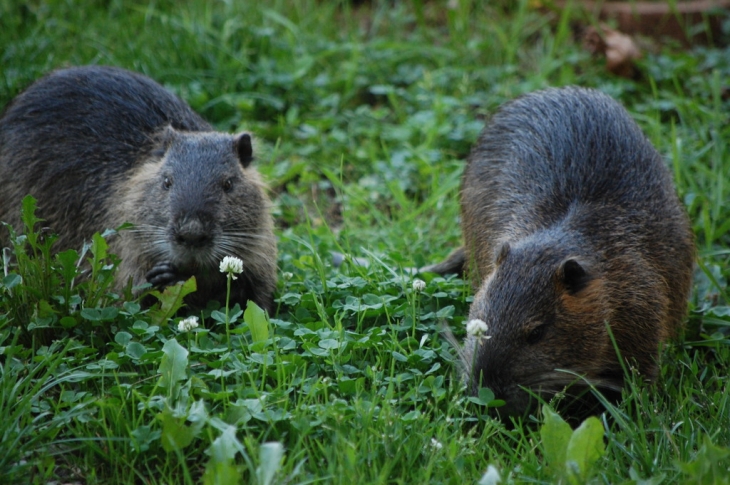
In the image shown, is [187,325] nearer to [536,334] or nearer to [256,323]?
[256,323]

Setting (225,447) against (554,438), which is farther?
(554,438)

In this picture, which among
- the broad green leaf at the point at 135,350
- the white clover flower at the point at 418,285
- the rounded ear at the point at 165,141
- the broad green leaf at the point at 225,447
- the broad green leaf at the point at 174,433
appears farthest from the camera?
the rounded ear at the point at 165,141

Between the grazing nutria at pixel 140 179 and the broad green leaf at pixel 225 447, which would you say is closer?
the broad green leaf at pixel 225 447

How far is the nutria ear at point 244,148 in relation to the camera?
437cm

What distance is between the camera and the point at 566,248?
353 cm

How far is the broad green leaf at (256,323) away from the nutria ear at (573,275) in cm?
120

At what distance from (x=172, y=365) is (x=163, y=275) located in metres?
0.98

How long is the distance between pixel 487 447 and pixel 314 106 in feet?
12.6

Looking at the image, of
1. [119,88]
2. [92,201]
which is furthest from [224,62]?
[92,201]

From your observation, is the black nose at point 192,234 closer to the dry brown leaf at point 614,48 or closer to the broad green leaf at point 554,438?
the broad green leaf at point 554,438

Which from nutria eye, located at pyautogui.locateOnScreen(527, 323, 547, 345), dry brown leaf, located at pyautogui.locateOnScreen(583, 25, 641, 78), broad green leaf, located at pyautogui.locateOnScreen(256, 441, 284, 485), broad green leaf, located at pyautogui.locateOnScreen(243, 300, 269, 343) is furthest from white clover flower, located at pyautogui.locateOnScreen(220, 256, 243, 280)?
dry brown leaf, located at pyautogui.locateOnScreen(583, 25, 641, 78)

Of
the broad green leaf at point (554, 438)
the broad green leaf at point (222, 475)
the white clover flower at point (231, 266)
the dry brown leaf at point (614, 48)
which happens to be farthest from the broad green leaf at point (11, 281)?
the dry brown leaf at point (614, 48)

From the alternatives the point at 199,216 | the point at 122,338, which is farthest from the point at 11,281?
the point at 199,216

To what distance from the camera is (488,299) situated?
11.1ft
